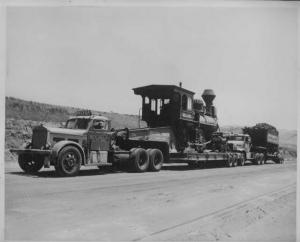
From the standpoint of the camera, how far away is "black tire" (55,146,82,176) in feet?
37.7

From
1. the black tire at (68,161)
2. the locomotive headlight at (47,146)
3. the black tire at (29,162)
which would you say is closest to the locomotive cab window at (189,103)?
the black tire at (68,161)

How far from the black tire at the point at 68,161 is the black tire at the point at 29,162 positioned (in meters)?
1.50

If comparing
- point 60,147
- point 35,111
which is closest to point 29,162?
point 60,147

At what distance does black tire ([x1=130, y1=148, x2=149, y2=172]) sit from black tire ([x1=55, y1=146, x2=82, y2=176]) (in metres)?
2.61

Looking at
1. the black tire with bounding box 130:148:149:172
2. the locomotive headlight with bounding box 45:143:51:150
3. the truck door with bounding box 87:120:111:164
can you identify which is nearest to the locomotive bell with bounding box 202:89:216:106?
the black tire with bounding box 130:148:149:172

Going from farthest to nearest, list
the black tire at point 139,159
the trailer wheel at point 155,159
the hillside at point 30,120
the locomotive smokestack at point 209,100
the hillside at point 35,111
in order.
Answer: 1. the hillside at point 35,111
2. the hillside at point 30,120
3. the locomotive smokestack at point 209,100
4. the trailer wheel at point 155,159
5. the black tire at point 139,159

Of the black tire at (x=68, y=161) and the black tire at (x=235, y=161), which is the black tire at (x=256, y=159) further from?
the black tire at (x=68, y=161)

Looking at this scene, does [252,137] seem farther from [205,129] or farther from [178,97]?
[178,97]

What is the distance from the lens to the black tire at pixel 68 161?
11484mm

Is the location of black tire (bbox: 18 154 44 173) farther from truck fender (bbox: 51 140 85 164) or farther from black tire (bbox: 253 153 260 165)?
black tire (bbox: 253 153 260 165)

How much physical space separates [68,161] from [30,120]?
2164cm

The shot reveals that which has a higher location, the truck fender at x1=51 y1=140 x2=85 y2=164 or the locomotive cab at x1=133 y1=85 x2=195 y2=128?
the locomotive cab at x1=133 y1=85 x2=195 y2=128

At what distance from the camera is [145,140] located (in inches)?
594

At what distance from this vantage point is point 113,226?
6168 millimetres
